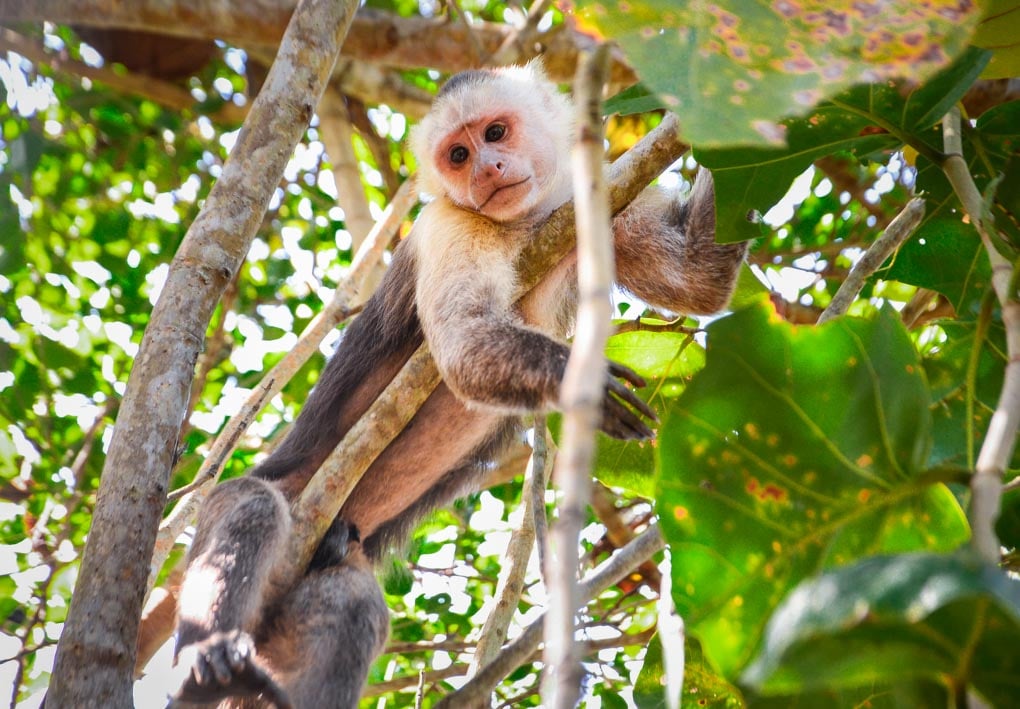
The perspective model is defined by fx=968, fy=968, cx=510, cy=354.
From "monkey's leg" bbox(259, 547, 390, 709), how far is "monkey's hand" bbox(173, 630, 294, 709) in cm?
53

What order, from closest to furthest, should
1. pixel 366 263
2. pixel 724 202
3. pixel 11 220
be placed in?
pixel 724 202 < pixel 11 220 < pixel 366 263

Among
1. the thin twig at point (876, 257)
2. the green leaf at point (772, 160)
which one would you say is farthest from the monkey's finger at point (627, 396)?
the thin twig at point (876, 257)

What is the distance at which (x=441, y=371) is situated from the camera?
132 inches

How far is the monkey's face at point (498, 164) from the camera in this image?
3.88 meters

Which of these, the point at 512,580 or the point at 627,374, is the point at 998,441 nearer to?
the point at 627,374

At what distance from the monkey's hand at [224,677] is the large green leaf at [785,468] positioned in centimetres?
185

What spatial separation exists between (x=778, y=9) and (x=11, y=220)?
390 cm

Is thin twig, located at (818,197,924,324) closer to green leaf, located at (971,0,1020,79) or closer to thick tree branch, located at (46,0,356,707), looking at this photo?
green leaf, located at (971,0,1020,79)

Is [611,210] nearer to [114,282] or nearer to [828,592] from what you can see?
[828,592]

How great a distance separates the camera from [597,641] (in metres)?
4.55

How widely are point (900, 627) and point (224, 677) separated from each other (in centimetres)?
244

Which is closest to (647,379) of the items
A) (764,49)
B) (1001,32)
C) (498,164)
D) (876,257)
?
(876,257)

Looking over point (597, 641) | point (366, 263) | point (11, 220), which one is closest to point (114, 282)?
point (11, 220)

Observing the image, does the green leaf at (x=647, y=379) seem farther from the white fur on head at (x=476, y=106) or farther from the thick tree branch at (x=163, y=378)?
the white fur on head at (x=476, y=106)
